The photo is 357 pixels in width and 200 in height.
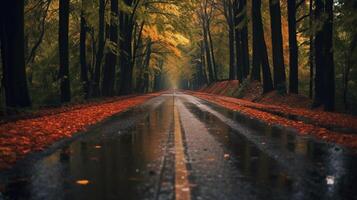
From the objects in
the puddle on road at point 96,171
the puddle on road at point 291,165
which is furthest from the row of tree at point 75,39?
the puddle on road at point 291,165

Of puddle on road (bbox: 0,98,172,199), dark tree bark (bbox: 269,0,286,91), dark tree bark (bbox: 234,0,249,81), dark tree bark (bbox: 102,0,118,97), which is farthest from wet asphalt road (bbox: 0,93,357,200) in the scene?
dark tree bark (bbox: 234,0,249,81)

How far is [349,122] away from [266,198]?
10.0m

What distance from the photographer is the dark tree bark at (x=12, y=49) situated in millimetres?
15852

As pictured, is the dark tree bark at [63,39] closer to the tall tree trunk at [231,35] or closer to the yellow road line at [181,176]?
the yellow road line at [181,176]

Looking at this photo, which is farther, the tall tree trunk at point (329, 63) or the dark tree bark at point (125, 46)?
the dark tree bark at point (125, 46)

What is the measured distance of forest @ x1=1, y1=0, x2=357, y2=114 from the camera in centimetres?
1681

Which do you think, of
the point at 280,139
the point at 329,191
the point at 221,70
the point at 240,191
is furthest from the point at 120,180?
the point at 221,70

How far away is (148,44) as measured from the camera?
50.9 meters

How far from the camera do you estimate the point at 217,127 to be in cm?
1231

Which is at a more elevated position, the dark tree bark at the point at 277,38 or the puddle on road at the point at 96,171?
the dark tree bark at the point at 277,38

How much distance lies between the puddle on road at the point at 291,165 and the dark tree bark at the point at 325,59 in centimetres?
866

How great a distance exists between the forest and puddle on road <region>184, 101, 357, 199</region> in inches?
349

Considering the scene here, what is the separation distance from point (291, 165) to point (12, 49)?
12.5 m

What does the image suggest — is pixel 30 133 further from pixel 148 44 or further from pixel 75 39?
pixel 148 44
